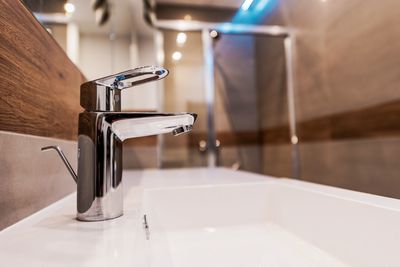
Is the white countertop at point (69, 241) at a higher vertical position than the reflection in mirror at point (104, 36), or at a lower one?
lower

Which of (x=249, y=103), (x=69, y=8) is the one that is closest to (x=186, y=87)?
(x=249, y=103)

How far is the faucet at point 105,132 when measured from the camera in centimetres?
31

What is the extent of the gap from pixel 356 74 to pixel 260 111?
0.83m

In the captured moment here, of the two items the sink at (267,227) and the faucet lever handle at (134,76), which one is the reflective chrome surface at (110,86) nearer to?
the faucet lever handle at (134,76)

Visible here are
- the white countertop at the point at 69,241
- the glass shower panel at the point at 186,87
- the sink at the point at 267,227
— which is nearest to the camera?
the white countertop at the point at 69,241

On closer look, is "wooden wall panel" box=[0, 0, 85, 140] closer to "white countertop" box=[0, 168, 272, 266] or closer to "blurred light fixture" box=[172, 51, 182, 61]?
"white countertop" box=[0, 168, 272, 266]

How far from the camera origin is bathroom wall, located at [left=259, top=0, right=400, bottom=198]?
2.72 ft

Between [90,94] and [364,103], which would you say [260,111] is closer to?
[364,103]

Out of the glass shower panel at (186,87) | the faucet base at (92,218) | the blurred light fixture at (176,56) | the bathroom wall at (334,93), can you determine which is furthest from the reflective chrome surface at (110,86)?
the blurred light fixture at (176,56)

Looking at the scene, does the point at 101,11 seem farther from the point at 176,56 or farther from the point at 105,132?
the point at 105,132

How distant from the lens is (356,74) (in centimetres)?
96

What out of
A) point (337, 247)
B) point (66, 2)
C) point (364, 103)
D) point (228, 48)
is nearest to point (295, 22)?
point (228, 48)

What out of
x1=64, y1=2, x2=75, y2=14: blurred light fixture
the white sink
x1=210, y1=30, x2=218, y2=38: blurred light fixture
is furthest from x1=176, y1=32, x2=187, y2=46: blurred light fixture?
the white sink

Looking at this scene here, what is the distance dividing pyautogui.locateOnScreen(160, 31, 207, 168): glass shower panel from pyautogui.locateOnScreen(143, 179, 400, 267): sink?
993 millimetres
